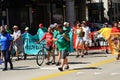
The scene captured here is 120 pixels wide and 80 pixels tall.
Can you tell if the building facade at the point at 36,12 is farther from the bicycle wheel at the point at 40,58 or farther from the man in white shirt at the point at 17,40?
the bicycle wheel at the point at 40,58

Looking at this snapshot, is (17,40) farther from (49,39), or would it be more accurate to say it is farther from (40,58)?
(49,39)

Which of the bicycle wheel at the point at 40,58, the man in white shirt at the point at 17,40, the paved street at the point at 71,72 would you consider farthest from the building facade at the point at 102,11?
the paved street at the point at 71,72

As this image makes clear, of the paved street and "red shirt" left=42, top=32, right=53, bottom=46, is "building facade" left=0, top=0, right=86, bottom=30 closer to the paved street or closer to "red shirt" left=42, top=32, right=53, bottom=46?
"red shirt" left=42, top=32, right=53, bottom=46

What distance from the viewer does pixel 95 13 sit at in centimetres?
Result: 5800

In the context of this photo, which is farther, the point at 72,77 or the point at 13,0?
the point at 13,0

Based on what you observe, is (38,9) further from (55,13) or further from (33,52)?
(33,52)

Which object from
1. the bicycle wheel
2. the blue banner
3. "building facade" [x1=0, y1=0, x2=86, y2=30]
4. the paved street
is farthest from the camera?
"building facade" [x1=0, y1=0, x2=86, y2=30]

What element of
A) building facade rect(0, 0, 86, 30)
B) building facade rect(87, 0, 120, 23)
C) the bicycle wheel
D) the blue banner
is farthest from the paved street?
building facade rect(87, 0, 120, 23)

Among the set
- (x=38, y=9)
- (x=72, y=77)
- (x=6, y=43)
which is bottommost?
(x=72, y=77)

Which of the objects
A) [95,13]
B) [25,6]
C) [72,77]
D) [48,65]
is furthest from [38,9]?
[72,77]

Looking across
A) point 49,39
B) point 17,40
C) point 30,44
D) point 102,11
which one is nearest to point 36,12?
point 102,11

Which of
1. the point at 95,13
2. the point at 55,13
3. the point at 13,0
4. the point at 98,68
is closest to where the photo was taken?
the point at 98,68

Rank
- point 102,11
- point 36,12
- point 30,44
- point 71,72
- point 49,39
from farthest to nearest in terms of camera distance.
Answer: point 102,11
point 36,12
point 30,44
point 49,39
point 71,72

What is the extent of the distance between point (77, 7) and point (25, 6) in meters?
13.8
